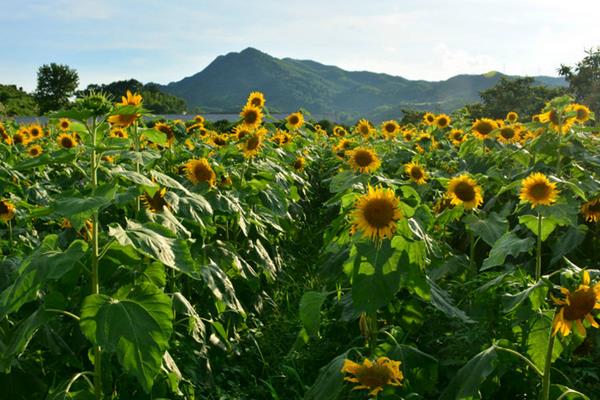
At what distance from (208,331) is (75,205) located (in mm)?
1978

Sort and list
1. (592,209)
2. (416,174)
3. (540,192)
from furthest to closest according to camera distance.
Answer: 1. (416,174)
2. (592,209)
3. (540,192)

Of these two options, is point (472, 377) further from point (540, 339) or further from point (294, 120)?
point (294, 120)

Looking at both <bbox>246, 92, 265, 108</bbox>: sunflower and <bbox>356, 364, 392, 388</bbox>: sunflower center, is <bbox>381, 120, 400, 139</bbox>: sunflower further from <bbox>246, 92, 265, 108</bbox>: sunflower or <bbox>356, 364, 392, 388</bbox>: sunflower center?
<bbox>356, 364, 392, 388</bbox>: sunflower center

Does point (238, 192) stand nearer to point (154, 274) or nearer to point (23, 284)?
point (154, 274)

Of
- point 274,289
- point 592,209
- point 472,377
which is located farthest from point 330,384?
point 274,289

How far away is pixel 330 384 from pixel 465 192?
1.91 metres

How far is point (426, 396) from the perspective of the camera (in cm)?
294

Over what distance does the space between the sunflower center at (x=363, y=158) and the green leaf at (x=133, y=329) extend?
228cm

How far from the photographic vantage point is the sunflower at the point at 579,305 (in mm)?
1795

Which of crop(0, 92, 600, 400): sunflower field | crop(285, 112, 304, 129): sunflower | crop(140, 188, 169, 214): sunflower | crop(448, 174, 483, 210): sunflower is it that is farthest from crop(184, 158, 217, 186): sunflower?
crop(285, 112, 304, 129): sunflower

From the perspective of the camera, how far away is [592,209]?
3670 millimetres

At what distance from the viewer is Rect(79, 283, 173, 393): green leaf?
1908 mm

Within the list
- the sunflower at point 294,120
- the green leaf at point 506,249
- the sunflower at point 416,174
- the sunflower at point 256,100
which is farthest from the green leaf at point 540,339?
the sunflower at point 294,120

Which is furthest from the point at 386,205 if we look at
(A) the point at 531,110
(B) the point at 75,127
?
(A) the point at 531,110
